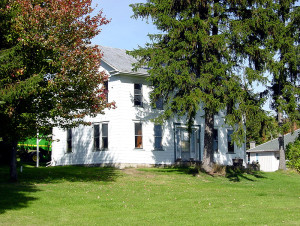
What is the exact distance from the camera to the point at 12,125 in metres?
16.3

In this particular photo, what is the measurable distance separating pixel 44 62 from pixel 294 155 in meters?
21.0

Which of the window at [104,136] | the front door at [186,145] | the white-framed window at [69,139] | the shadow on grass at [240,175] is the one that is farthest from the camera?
the white-framed window at [69,139]

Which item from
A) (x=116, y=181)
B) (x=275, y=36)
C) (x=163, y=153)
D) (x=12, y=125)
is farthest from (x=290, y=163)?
(x=12, y=125)

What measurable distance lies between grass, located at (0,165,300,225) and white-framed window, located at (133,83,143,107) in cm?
690

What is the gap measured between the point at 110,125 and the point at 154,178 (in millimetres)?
6926

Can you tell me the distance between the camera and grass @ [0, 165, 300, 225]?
12297mm

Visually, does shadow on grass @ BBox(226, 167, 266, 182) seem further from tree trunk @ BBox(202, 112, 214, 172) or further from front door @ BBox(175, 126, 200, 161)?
front door @ BBox(175, 126, 200, 161)

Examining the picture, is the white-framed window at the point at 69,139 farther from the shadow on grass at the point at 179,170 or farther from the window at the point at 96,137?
the shadow on grass at the point at 179,170

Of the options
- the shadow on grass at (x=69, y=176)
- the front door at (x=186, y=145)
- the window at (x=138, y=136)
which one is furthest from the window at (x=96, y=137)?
the front door at (x=186, y=145)

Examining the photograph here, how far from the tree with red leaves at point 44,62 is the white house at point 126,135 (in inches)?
344

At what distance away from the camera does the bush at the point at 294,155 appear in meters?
30.9

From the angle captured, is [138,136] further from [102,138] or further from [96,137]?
[96,137]

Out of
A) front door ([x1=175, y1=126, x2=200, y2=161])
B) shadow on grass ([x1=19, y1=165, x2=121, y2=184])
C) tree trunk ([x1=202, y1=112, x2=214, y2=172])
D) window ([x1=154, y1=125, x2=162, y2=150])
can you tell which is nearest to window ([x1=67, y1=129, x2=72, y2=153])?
window ([x1=154, y1=125, x2=162, y2=150])

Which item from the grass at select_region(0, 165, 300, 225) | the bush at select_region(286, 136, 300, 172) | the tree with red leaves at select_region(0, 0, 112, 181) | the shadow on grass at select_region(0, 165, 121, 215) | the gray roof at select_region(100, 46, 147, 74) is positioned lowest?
the grass at select_region(0, 165, 300, 225)
